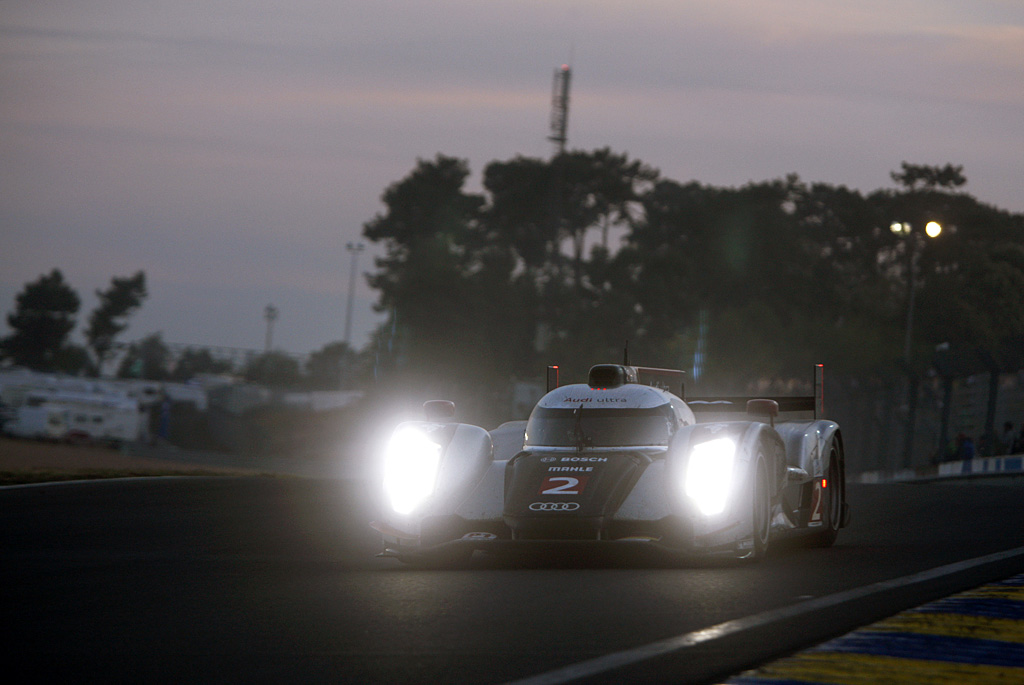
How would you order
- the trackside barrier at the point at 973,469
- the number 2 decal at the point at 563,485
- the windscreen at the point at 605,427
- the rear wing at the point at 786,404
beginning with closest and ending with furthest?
the number 2 decal at the point at 563,485 < the windscreen at the point at 605,427 < the rear wing at the point at 786,404 < the trackside barrier at the point at 973,469

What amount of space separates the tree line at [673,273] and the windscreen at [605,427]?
49.2 meters

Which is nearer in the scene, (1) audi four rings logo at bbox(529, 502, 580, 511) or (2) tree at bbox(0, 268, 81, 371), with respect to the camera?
(1) audi four rings logo at bbox(529, 502, 580, 511)

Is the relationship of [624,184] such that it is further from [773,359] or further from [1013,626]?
[1013,626]

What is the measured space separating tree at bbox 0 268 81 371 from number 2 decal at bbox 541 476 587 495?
115 meters

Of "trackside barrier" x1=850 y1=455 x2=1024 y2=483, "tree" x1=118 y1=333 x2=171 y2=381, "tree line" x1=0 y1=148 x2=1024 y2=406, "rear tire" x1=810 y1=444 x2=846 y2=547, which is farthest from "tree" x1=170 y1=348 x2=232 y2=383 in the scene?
"rear tire" x1=810 y1=444 x2=846 y2=547

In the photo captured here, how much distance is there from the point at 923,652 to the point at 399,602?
9.09ft

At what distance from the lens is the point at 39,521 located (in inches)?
460

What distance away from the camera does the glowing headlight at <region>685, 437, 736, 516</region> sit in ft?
28.3

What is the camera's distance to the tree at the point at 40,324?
4609 inches

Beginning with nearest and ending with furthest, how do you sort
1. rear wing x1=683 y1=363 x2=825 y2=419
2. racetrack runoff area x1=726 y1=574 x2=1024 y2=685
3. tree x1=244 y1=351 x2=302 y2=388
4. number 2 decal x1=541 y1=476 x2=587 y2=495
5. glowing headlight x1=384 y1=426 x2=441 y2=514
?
1. racetrack runoff area x1=726 y1=574 x2=1024 y2=685
2. number 2 decal x1=541 y1=476 x2=587 y2=495
3. glowing headlight x1=384 y1=426 x2=441 y2=514
4. rear wing x1=683 y1=363 x2=825 y2=419
5. tree x1=244 y1=351 x2=302 y2=388

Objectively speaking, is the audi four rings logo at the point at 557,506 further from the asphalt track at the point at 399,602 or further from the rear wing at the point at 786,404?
the rear wing at the point at 786,404

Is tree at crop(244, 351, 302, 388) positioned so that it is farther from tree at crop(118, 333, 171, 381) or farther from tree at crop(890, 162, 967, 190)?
tree at crop(890, 162, 967, 190)

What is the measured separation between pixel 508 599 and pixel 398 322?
65002mm

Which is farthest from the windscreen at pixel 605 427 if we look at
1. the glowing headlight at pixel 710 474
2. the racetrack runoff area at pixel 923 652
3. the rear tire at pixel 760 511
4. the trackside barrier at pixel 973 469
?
the trackside barrier at pixel 973 469
